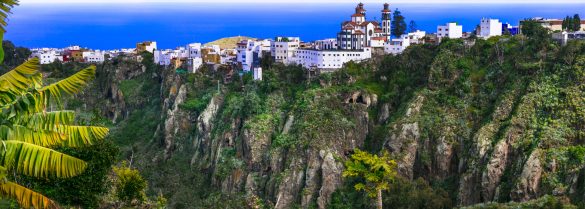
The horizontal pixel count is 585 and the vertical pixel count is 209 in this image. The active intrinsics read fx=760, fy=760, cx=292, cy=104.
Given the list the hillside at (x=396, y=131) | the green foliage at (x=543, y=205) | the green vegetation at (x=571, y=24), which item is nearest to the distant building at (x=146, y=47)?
the hillside at (x=396, y=131)

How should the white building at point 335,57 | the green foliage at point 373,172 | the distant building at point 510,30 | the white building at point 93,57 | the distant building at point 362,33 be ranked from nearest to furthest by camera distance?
the green foliage at point 373,172 < the white building at point 335,57 < the distant building at point 510,30 < the distant building at point 362,33 < the white building at point 93,57

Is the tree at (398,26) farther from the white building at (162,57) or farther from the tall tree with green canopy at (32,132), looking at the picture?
the tall tree with green canopy at (32,132)

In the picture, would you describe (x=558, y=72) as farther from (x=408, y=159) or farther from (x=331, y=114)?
(x=331, y=114)

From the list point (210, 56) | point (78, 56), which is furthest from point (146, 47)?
point (210, 56)

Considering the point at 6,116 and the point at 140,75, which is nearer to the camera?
the point at 6,116

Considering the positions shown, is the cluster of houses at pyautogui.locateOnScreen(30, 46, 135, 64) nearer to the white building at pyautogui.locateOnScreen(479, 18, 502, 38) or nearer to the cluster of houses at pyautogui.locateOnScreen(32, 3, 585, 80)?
the cluster of houses at pyautogui.locateOnScreen(32, 3, 585, 80)

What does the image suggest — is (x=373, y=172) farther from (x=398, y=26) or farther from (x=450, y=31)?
(x=398, y=26)

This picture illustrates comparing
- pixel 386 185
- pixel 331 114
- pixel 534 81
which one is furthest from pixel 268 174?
Answer: pixel 534 81
